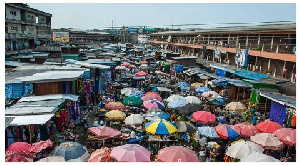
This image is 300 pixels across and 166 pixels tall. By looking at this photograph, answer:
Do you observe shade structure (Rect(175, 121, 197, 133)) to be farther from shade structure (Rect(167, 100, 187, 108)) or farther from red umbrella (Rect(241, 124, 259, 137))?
shade structure (Rect(167, 100, 187, 108))

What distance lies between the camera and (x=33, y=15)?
44219 mm

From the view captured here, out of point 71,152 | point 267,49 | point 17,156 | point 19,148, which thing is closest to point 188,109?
point 71,152

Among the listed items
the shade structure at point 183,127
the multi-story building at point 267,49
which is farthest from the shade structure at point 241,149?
the multi-story building at point 267,49

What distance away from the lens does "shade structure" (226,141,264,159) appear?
10.9m

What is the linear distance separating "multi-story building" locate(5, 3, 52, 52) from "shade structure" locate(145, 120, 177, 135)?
26154 mm

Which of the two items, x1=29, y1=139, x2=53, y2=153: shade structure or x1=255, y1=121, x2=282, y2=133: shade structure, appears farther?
x1=255, y1=121, x2=282, y2=133: shade structure

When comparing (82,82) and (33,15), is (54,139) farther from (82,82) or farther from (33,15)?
(33,15)

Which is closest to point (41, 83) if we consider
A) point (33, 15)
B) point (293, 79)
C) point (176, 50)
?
point (293, 79)

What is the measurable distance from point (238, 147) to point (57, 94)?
408 inches

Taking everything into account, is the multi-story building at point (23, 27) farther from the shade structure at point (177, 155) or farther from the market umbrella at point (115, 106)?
the shade structure at point (177, 155)

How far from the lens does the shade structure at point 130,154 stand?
9750 mm

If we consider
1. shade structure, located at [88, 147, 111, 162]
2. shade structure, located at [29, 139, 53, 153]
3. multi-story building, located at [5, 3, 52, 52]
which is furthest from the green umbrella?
multi-story building, located at [5, 3, 52, 52]

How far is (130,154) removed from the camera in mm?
9898

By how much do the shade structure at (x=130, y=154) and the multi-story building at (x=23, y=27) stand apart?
Result: 2768cm
